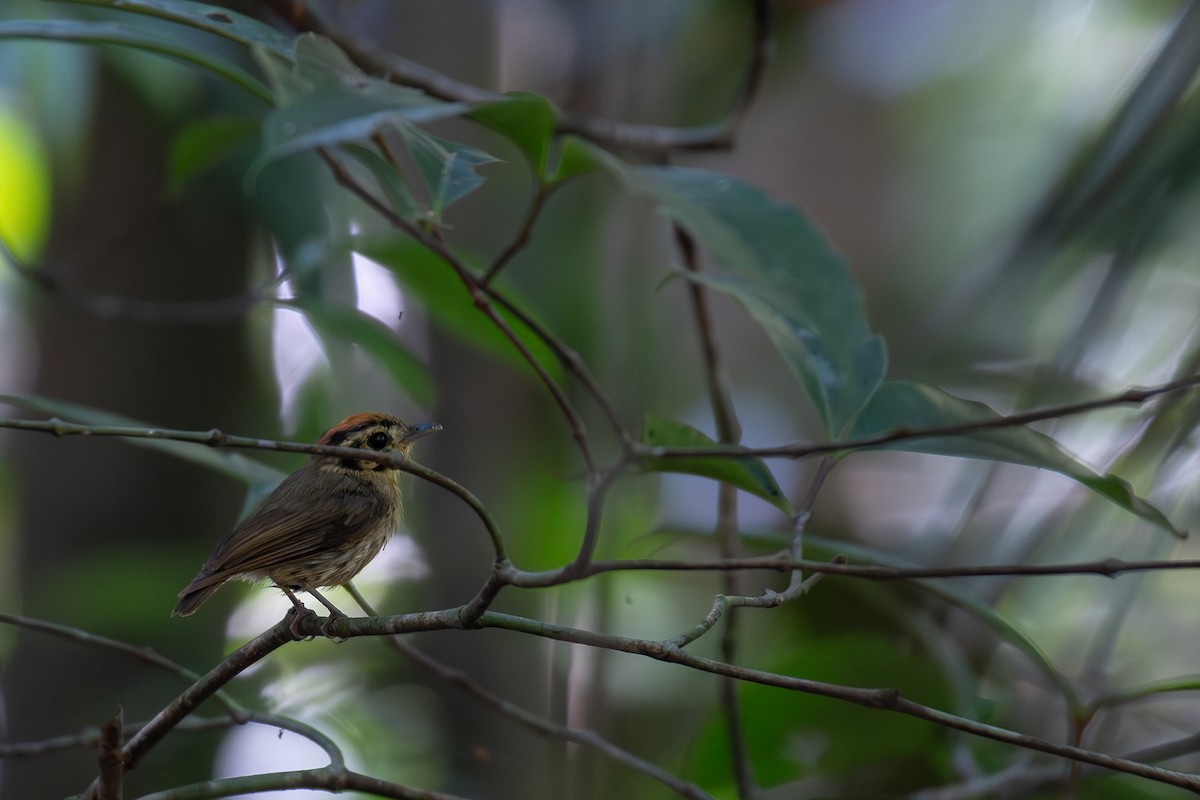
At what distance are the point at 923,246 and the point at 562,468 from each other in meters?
3.12

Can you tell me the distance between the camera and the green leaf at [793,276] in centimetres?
176

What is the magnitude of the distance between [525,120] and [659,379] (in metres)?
3.14

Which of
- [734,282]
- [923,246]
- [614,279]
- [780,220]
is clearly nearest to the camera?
[780,220]

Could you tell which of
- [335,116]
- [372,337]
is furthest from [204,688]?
[372,337]

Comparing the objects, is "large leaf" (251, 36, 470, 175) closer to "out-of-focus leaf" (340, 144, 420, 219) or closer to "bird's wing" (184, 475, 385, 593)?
"out-of-focus leaf" (340, 144, 420, 219)

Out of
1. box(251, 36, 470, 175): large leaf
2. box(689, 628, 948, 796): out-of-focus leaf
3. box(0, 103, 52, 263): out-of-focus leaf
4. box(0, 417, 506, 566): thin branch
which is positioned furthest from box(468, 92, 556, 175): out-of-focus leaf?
box(0, 103, 52, 263): out-of-focus leaf

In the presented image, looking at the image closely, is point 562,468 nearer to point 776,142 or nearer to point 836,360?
point 836,360

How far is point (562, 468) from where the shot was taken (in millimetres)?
3834

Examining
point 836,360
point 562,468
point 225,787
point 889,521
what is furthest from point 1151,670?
point 225,787

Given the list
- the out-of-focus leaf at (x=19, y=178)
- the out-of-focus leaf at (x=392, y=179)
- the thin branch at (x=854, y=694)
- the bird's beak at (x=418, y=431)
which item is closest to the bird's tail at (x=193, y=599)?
the bird's beak at (x=418, y=431)

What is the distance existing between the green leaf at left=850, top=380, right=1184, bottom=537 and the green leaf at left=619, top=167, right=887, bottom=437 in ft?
0.28

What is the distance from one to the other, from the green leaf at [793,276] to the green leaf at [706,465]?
18 cm

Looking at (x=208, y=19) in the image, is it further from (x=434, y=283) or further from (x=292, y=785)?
(x=292, y=785)

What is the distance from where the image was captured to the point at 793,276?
1.82 metres
